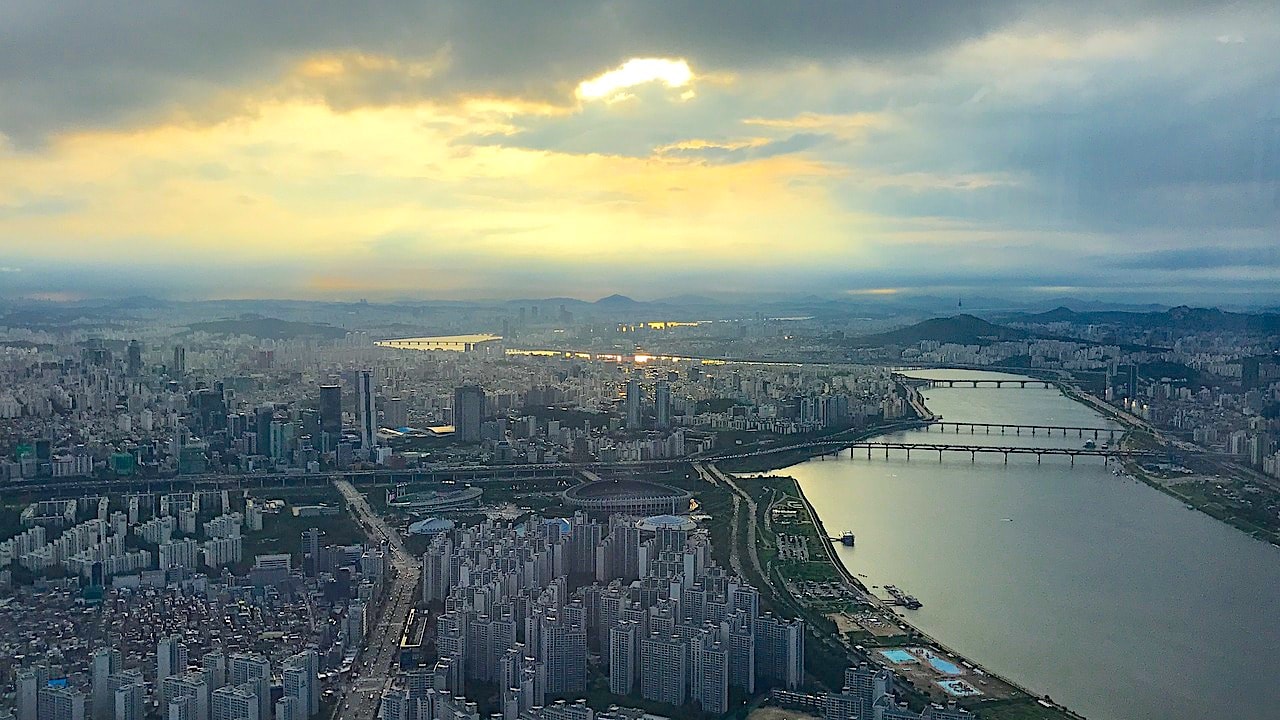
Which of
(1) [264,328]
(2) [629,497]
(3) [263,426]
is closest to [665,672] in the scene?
(2) [629,497]

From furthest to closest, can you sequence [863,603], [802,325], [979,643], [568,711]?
[802,325] → [863,603] → [979,643] → [568,711]

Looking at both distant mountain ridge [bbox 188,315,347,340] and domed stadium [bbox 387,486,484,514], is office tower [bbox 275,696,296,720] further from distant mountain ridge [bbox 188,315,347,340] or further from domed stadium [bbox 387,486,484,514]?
distant mountain ridge [bbox 188,315,347,340]

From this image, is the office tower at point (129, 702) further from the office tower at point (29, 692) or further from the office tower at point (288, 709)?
the office tower at point (288, 709)

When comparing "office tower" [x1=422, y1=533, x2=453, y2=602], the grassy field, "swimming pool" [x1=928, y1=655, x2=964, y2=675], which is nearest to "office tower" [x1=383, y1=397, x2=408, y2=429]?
"office tower" [x1=422, y1=533, x2=453, y2=602]

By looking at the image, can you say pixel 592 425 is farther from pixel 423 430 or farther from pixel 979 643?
pixel 979 643

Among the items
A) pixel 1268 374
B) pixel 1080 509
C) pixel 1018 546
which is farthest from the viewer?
pixel 1268 374

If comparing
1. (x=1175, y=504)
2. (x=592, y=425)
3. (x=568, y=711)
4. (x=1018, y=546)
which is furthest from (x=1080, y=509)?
(x=568, y=711)

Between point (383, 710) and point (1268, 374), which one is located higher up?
point (1268, 374)

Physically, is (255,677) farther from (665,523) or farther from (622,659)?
(665,523)
